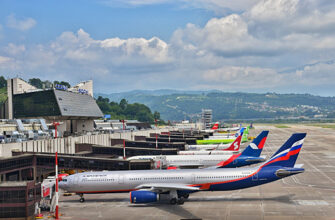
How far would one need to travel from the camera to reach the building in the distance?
98.8m

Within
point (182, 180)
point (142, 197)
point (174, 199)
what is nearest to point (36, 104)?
point (182, 180)

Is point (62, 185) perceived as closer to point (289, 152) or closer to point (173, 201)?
point (173, 201)

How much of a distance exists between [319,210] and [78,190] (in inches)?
1115

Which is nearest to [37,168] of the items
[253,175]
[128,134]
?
[253,175]

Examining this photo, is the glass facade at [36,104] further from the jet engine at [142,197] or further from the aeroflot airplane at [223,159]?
the jet engine at [142,197]

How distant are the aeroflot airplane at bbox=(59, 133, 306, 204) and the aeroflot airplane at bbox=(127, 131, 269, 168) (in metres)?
15.0

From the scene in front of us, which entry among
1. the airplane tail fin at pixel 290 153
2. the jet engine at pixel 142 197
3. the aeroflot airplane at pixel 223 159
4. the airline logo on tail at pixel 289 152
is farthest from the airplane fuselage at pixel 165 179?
the aeroflot airplane at pixel 223 159

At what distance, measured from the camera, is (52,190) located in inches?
1670

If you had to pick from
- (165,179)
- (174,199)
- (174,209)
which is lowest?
(174,209)

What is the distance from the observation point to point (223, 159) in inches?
2564

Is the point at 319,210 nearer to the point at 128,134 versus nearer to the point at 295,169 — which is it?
the point at 295,169

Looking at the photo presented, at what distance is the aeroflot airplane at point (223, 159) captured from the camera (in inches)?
2363

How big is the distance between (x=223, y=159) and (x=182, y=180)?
2378 cm

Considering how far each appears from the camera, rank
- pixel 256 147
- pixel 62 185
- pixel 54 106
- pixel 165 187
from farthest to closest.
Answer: pixel 54 106, pixel 256 147, pixel 62 185, pixel 165 187
